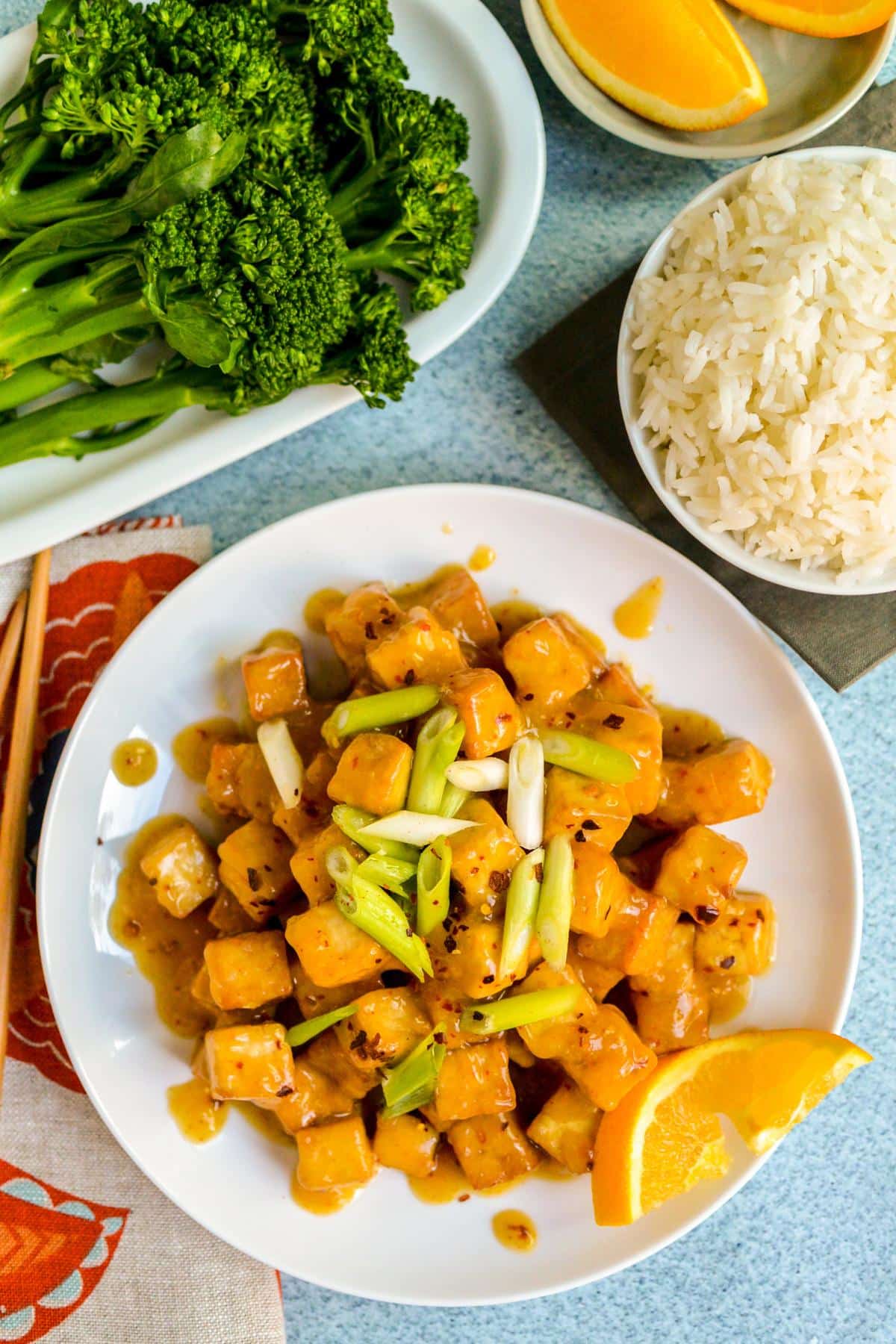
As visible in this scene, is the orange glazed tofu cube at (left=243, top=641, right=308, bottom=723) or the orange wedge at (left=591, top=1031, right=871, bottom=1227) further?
the orange glazed tofu cube at (left=243, top=641, right=308, bottom=723)

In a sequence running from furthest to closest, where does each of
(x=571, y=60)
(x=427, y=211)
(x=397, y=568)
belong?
(x=397, y=568), (x=571, y=60), (x=427, y=211)

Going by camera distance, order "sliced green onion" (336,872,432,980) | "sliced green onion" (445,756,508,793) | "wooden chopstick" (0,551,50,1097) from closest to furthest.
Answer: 1. "sliced green onion" (336,872,432,980)
2. "sliced green onion" (445,756,508,793)
3. "wooden chopstick" (0,551,50,1097)

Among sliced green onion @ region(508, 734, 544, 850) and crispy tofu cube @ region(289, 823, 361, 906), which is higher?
crispy tofu cube @ region(289, 823, 361, 906)

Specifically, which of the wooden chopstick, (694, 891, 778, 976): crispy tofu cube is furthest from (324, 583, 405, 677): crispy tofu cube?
(694, 891, 778, 976): crispy tofu cube

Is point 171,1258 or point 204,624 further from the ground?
point 204,624

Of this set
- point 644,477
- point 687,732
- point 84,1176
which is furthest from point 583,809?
point 84,1176

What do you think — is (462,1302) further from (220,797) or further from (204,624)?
(204,624)

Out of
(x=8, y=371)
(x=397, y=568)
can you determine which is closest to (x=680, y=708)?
(x=397, y=568)

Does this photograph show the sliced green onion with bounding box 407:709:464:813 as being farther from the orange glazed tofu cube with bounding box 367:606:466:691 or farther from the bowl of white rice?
the bowl of white rice
